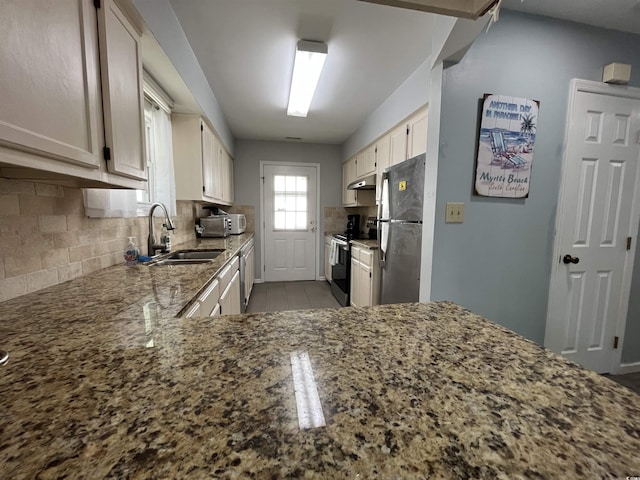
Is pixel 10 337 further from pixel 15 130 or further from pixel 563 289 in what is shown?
pixel 563 289

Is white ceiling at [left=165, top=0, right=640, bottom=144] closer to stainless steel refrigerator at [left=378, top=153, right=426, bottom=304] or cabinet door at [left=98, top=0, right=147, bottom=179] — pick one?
cabinet door at [left=98, top=0, right=147, bottom=179]

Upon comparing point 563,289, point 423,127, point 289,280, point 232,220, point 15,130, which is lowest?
point 289,280

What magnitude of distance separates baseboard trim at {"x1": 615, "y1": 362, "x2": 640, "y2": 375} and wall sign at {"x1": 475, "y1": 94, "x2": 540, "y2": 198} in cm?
168

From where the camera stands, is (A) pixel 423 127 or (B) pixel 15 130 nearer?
(B) pixel 15 130

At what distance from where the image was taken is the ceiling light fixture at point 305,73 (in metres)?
1.95

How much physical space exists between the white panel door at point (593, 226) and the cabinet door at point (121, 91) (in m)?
2.55

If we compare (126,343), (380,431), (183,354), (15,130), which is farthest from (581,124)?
(15,130)

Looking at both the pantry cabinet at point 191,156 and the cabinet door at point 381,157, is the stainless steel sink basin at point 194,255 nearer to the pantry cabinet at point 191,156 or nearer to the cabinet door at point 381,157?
the pantry cabinet at point 191,156

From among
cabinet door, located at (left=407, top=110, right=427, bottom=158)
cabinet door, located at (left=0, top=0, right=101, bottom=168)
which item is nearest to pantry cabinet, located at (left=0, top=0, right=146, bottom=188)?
cabinet door, located at (left=0, top=0, right=101, bottom=168)

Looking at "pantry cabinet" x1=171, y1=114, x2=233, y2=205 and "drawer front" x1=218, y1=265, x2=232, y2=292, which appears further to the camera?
"pantry cabinet" x1=171, y1=114, x2=233, y2=205

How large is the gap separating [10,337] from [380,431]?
0.93 metres

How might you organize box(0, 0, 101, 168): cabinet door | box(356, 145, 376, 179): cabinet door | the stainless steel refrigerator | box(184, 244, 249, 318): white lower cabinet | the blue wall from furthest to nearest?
1. box(356, 145, 376, 179): cabinet door
2. the stainless steel refrigerator
3. the blue wall
4. box(184, 244, 249, 318): white lower cabinet
5. box(0, 0, 101, 168): cabinet door

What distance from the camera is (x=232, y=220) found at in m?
3.61

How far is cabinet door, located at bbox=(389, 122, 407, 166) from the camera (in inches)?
101
